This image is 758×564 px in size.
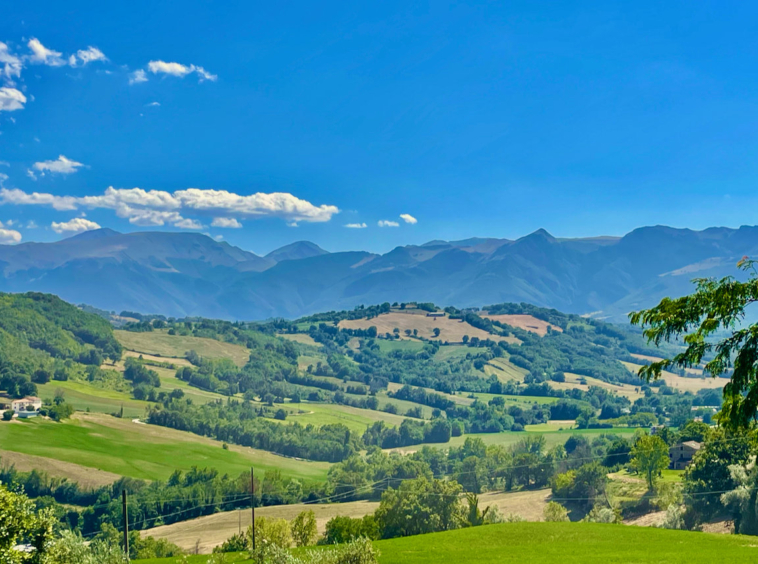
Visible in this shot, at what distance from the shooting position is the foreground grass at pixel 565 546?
30.2 metres

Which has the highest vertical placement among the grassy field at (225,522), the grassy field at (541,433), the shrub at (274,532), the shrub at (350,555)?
the shrub at (350,555)

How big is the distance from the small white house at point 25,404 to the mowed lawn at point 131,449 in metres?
11.3

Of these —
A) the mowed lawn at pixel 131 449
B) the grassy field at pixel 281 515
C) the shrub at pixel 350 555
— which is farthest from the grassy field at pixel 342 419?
the shrub at pixel 350 555

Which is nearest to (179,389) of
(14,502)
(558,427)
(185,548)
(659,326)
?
(558,427)

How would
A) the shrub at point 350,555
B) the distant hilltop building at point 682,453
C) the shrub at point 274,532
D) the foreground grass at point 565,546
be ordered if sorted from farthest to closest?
the distant hilltop building at point 682,453 < the shrub at point 274,532 < the foreground grass at point 565,546 < the shrub at point 350,555

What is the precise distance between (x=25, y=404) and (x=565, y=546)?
15279cm

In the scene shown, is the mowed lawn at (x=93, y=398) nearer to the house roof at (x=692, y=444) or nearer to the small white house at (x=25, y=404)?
the small white house at (x=25, y=404)

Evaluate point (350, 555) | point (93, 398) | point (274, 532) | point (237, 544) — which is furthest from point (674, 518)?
point (93, 398)

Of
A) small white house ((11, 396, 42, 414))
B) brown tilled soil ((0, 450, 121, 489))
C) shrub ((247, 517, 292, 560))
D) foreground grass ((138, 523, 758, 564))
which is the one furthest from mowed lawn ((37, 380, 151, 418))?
foreground grass ((138, 523, 758, 564))

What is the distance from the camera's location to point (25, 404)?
154 m

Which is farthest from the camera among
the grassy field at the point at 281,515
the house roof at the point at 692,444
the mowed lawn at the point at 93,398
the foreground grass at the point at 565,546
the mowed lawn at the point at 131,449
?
the mowed lawn at the point at 93,398

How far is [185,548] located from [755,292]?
74.9 meters

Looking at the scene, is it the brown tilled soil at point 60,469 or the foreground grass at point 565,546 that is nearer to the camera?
the foreground grass at point 565,546

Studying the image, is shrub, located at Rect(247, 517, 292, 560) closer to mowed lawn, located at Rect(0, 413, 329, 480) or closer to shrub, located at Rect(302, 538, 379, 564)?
shrub, located at Rect(302, 538, 379, 564)
